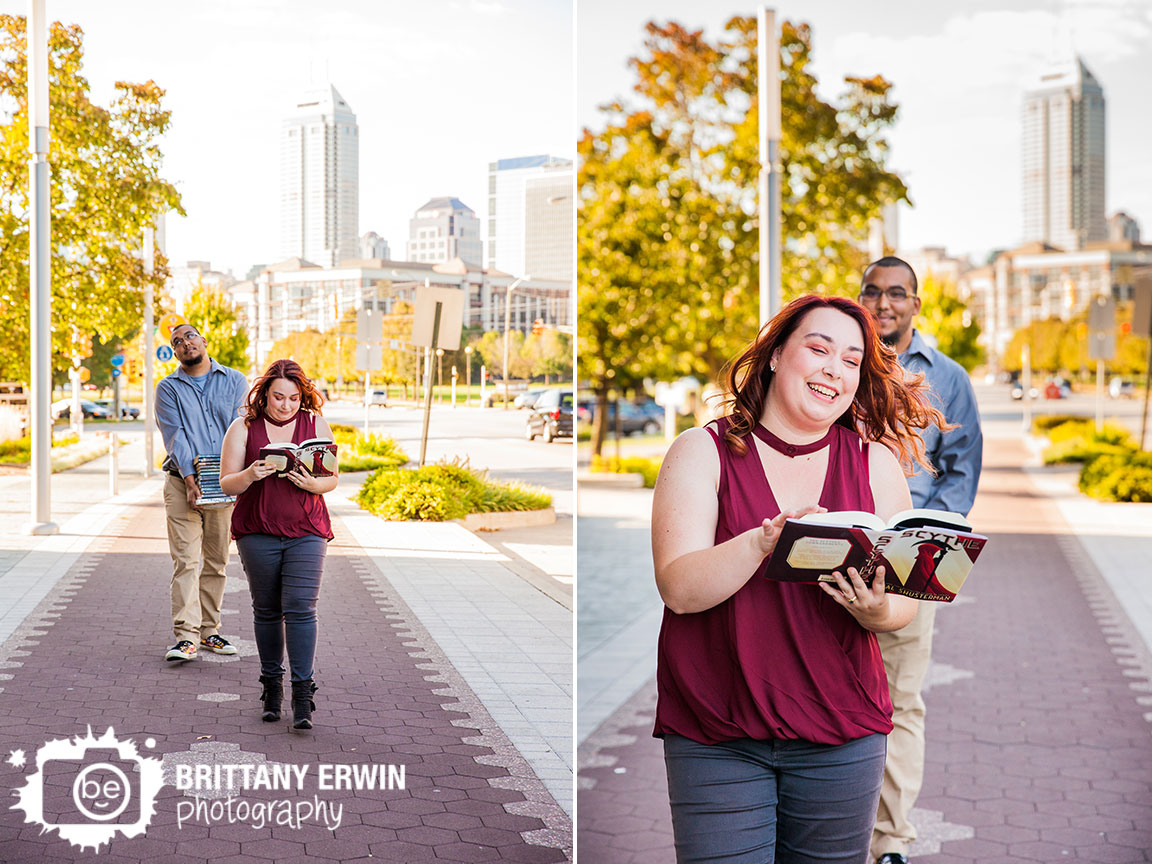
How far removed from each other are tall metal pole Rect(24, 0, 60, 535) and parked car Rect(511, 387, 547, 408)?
134cm

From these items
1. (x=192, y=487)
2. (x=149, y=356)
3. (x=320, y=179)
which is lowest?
(x=192, y=487)

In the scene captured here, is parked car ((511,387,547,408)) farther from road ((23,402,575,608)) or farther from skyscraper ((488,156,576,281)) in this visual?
skyscraper ((488,156,576,281))

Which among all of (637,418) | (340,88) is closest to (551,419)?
(340,88)

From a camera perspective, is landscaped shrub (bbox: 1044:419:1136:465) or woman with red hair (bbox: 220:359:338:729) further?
landscaped shrub (bbox: 1044:419:1136:465)

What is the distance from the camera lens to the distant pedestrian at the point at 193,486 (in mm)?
3295

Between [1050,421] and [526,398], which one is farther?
[1050,421]

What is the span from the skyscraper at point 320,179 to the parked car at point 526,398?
2.20 ft

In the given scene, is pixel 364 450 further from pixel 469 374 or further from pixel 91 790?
pixel 91 790

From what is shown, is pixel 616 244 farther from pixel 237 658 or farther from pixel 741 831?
pixel 741 831

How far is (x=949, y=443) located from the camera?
3.82 m

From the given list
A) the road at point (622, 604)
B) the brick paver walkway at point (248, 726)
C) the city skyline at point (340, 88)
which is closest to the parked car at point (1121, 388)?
the road at point (622, 604)

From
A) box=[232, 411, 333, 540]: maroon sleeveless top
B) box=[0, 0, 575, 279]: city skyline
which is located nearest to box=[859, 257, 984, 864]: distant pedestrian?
box=[0, 0, 575, 279]: city skyline

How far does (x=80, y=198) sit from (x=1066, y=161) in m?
7.23

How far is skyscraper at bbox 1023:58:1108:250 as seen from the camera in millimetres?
8328
